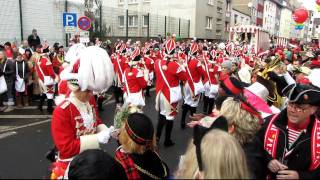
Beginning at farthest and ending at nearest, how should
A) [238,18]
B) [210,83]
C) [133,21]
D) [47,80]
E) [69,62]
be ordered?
[238,18] < [133,21] < [210,83] < [47,80] < [69,62]

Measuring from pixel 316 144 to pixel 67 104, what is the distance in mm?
2126

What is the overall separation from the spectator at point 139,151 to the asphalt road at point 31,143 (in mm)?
2048

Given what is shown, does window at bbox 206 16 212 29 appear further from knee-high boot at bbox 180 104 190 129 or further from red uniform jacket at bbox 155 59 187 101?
red uniform jacket at bbox 155 59 187 101

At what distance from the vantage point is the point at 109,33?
2272 cm

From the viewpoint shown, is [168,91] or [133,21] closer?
[168,91]

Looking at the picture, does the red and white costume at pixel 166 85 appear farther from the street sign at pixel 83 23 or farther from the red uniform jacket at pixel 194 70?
the street sign at pixel 83 23

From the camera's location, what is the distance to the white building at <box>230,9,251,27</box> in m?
41.7

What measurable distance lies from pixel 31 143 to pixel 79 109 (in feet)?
14.0

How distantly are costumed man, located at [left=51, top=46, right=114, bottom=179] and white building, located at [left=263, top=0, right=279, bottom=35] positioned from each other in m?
59.8

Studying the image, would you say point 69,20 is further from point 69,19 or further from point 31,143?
point 31,143

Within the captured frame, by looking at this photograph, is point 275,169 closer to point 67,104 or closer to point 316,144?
point 316,144

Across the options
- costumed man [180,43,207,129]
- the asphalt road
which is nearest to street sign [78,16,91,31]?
the asphalt road

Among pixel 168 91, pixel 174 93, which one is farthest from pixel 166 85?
pixel 174 93

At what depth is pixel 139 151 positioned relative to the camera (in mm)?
2809
